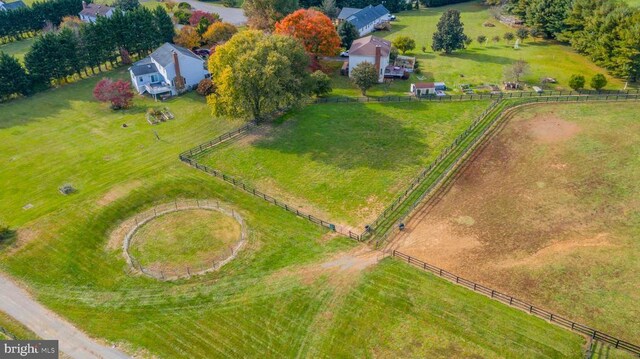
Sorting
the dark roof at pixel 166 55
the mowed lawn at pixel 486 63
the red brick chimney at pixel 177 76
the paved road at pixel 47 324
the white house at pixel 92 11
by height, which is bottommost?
the paved road at pixel 47 324

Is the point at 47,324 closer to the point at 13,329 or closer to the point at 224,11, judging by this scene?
the point at 13,329

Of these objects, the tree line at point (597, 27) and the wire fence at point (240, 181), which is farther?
the tree line at point (597, 27)

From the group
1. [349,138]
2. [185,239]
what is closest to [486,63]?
[349,138]

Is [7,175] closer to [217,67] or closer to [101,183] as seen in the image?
[101,183]

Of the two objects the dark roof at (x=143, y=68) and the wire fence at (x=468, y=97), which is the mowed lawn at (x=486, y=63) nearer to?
the wire fence at (x=468, y=97)

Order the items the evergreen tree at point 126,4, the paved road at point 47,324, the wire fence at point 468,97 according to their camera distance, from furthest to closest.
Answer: the evergreen tree at point 126,4 < the wire fence at point 468,97 < the paved road at point 47,324

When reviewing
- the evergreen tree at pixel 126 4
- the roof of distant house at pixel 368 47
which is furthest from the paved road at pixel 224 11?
the roof of distant house at pixel 368 47

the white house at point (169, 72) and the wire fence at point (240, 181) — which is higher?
the white house at point (169, 72)
